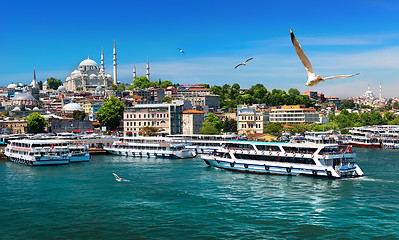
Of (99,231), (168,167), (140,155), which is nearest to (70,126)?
(140,155)

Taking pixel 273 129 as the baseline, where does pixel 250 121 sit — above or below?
above

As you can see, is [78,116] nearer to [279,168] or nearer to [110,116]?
[110,116]

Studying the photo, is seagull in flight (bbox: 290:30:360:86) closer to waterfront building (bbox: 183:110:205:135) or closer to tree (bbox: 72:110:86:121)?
waterfront building (bbox: 183:110:205:135)

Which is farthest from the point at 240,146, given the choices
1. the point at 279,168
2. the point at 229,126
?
the point at 229,126

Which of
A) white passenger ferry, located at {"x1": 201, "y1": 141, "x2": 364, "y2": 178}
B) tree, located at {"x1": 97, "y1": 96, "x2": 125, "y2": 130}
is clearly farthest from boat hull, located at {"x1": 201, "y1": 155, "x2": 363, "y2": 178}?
tree, located at {"x1": 97, "y1": 96, "x2": 125, "y2": 130}

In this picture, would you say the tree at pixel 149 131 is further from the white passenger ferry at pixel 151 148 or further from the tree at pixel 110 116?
the white passenger ferry at pixel 151 148

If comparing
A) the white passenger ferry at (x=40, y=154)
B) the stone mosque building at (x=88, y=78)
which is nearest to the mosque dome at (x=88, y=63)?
the stone mosque building at (x=88, y=78)

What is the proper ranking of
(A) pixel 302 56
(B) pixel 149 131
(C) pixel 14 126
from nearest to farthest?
(A) pixel 302 56
(B) pixel 149 131
(C) pixel 14 126
